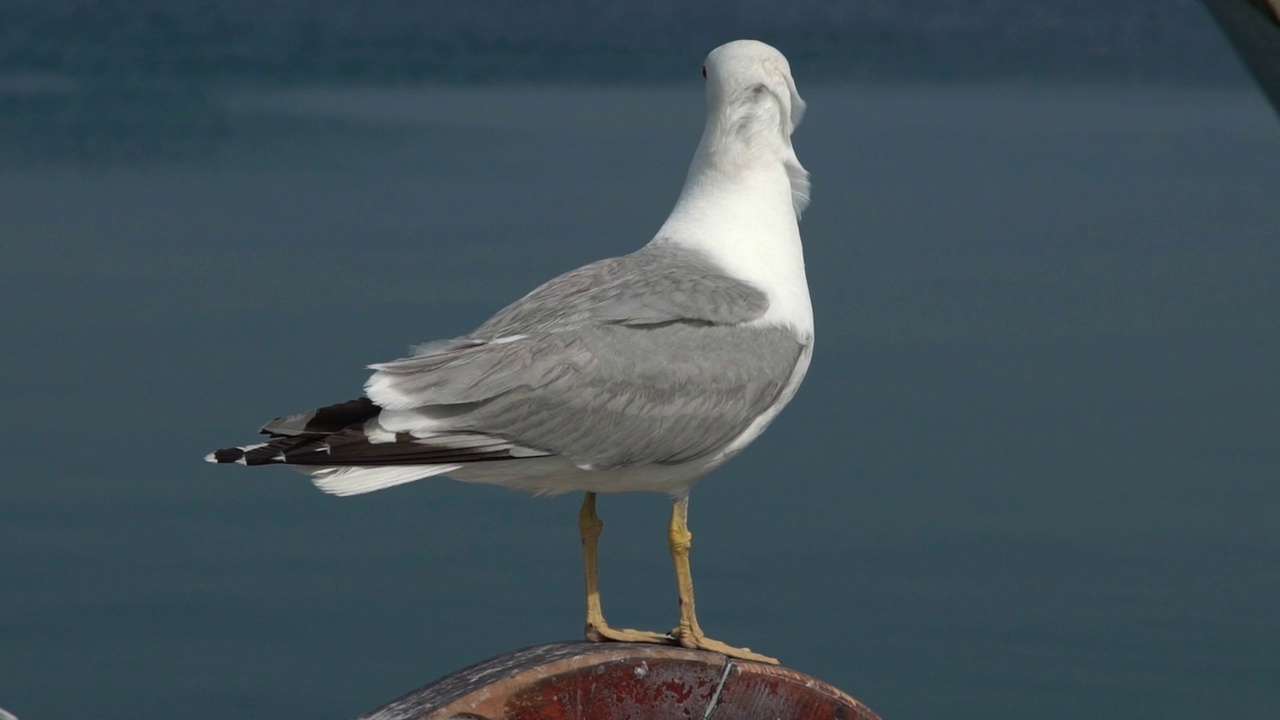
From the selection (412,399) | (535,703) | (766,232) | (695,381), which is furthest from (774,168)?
(535,703)

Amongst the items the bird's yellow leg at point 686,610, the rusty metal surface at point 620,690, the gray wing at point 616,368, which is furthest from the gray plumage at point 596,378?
the rusty metal surface at point 620,690

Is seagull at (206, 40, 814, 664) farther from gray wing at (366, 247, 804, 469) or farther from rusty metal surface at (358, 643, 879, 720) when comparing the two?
rusty metal surface at (358, 643, 879, 720)

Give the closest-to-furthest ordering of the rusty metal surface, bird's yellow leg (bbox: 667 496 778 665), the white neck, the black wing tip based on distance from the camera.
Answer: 1. the black wing tip
2. the rusty metal surface
3. bird's yellow leg (bbox: 667 496 778 665)
4. the white neck

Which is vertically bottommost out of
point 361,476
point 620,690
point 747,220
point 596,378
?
point 620,690

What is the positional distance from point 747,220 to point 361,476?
1018mm

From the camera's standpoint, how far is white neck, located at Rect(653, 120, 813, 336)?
3463mm

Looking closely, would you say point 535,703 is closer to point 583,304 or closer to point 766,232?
point 583,304

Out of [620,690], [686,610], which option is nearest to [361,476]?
[620,690]

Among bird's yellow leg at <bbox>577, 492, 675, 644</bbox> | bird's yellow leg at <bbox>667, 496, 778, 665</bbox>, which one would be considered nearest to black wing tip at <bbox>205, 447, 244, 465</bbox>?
bird's yellow leg at <bbox>577, 492, 675, 644</bbox>

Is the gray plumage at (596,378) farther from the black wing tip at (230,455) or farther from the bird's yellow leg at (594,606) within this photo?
the bird's yellow leg at (594,606)

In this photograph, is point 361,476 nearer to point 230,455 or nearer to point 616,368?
point 230,455

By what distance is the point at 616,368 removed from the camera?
10.7 ft

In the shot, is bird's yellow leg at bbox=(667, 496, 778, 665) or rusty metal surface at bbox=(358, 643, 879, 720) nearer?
rusty metal surface at bbox=(358, 643, 879, 720)

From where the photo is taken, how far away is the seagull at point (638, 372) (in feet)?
10.0
